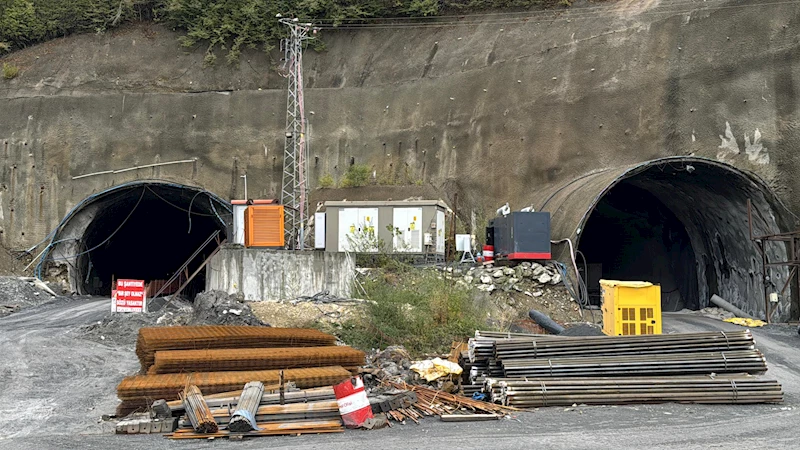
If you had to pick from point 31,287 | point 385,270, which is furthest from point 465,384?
point 31,287

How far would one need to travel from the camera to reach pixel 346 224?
24297 millimetres

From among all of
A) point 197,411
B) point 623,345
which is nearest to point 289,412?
point 197,411

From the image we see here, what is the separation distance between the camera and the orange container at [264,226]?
995 inches

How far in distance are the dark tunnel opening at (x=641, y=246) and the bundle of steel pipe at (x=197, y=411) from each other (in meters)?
21.4

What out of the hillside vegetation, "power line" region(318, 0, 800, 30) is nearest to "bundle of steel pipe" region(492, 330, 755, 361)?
"power line" region(318, 0, 800, 30)

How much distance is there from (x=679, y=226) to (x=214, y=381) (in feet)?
73.3

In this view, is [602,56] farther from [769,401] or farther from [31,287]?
[31,287]

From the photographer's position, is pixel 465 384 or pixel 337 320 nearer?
pixel 465 384

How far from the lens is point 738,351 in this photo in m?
11.3

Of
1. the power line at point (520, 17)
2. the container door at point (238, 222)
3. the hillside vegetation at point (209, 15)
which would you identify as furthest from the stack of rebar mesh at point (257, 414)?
the hillside vegetation at point (209, 15)

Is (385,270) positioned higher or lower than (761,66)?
lower

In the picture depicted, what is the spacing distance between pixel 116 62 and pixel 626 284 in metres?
29.9

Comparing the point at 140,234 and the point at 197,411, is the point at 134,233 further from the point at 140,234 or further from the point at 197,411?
the point at 197,411

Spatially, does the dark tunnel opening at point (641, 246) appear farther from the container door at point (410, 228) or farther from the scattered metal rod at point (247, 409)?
the scattered metal rod at point (247, 409)
